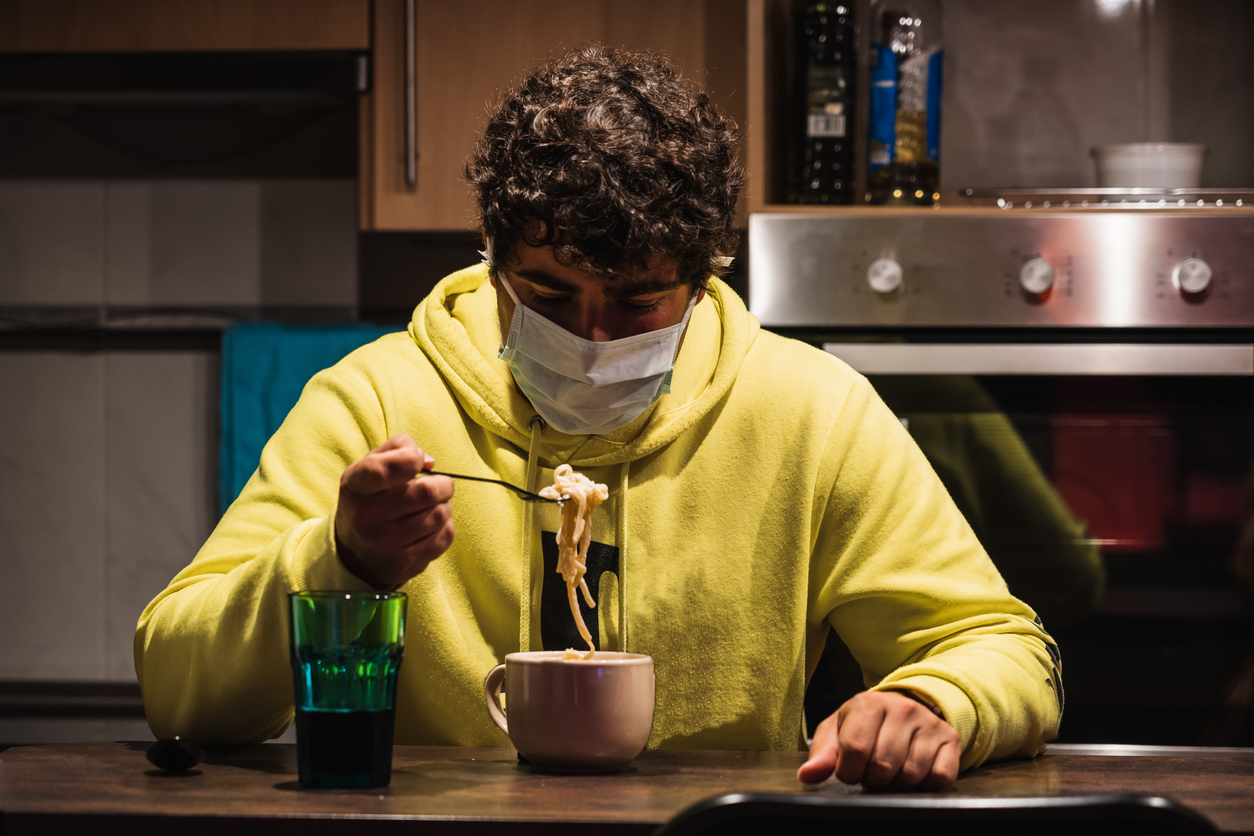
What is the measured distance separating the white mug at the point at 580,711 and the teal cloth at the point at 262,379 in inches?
54.9

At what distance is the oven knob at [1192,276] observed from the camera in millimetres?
1801

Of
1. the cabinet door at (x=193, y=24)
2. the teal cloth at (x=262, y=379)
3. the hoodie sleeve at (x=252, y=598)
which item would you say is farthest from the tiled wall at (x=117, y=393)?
the hoodie sleeve at (x=252, y=598)

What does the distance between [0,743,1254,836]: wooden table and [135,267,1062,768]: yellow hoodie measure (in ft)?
0.56

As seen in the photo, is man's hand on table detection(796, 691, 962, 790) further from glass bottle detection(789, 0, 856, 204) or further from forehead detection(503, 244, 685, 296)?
glass bottle detection(789, 0, 856, 204)

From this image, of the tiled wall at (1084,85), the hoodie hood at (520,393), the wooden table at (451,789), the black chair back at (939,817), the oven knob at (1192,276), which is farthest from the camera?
the tiled wall at (1084,85)

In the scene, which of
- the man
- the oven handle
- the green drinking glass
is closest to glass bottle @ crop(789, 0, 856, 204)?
the oven handle

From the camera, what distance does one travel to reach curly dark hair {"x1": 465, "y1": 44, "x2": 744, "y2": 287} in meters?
1.02

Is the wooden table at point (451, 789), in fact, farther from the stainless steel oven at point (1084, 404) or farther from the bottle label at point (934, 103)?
the bottle label at point (934, 103)

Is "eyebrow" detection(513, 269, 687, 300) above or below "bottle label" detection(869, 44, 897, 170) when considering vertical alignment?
below

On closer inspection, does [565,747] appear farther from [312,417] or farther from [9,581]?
[9,581]

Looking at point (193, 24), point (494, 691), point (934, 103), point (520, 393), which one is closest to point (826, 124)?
point (934, 103)

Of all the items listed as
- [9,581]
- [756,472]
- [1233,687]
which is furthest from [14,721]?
[1233,687]

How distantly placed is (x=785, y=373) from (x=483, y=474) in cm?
32

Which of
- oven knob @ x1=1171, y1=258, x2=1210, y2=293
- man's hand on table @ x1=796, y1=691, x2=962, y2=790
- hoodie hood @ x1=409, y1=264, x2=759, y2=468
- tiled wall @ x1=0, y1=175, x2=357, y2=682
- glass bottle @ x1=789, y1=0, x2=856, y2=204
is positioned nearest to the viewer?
man's hand on table @ x1=796, y1=691, x2=962, y2=790
